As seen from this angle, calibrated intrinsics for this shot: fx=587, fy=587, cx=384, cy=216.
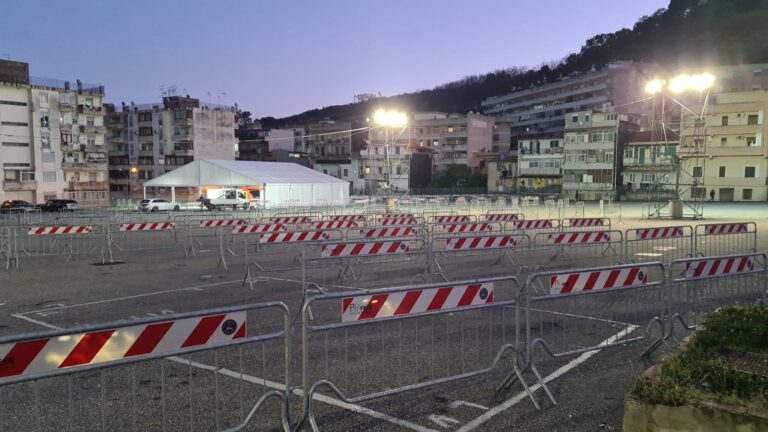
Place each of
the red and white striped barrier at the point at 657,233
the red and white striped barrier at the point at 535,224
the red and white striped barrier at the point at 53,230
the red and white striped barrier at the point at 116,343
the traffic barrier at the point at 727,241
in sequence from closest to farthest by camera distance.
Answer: the red and white striped barrier at the point at 116,343 < the red and white striped barrier at the point at 657,233 < the traffic barrier at the point at 727,241 < the red and white striped barrier at the point at 53,230 < the red and white striped barrier at the point at 535,224

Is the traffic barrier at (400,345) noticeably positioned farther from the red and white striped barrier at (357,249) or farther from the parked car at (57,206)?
the parked car at (57,206)

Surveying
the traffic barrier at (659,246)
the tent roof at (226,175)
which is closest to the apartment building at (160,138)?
the tent roof at (226,175)

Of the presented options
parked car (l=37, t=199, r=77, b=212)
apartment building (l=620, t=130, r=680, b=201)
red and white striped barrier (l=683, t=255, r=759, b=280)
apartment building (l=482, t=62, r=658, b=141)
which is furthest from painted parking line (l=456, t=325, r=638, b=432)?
apartment building (l=482, t=62, r=658, b=141)

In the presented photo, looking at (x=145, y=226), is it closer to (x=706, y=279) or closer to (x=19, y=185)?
(x=706, y=279)

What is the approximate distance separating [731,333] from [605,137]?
70318 mm

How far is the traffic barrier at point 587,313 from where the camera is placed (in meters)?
6.59

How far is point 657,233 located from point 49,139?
6840 centimetres

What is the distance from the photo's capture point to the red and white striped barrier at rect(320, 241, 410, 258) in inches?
455

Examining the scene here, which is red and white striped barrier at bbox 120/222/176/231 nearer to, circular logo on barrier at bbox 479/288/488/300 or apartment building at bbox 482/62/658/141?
circular logo on barrier at bbox 479/288/488/300

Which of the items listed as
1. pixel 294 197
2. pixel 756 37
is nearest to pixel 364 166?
pixel 294 197

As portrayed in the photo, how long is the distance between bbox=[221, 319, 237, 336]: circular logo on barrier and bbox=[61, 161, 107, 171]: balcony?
72397 millimetres

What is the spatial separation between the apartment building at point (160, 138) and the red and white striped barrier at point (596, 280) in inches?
3199

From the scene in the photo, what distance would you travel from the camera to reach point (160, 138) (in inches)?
3319

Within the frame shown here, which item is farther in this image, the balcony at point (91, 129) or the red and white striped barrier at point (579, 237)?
the balcony at point (91, 129)
